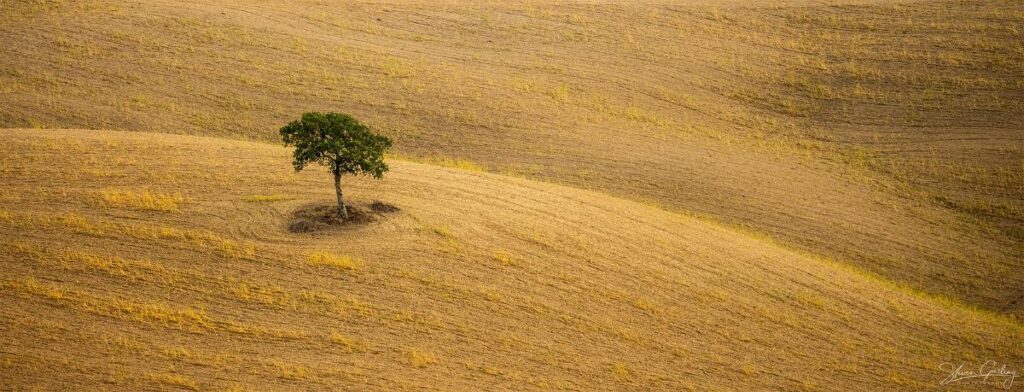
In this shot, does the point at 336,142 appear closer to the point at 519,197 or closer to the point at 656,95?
the point at 519,197

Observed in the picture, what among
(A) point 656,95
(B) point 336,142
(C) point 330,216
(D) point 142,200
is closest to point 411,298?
(C) point 330,216

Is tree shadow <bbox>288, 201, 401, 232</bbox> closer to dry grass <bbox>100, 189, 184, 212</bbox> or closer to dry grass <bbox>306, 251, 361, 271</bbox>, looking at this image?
dry grass <bbox>306, 251, 361, 271</bbox>

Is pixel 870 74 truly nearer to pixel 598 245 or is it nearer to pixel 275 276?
pixel 598 245

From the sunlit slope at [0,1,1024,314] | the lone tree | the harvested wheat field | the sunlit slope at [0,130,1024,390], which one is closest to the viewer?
the sunlit slope at [0,130,1024,390]

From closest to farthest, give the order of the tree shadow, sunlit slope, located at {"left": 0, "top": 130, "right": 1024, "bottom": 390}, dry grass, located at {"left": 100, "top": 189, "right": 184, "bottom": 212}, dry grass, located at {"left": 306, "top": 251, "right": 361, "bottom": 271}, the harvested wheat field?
sunlit slope, located at {"left": 0, "top": 130, "right": 1024, "bottom": 390}
the harvested wheat field
dry grass, located at {"left": 306, "top": 251, "right": 361, "bottom": 271}
the tree shadow
dry grass, located at {"left": 100, "top": 189, "right": 184, "bottom": 212}

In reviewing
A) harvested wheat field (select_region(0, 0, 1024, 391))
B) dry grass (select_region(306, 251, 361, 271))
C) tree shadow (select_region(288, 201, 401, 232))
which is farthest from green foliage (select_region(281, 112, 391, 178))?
dry grass (select_region(306, 251, 361, 271))

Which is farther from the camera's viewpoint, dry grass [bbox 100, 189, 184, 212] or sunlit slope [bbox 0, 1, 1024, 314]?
sunlit slope [bbox 0, 1, 1024, 314]
